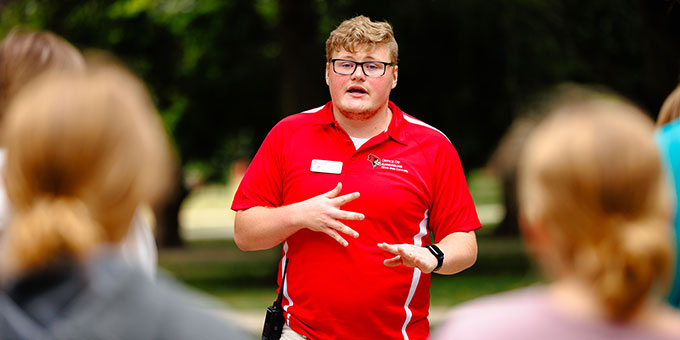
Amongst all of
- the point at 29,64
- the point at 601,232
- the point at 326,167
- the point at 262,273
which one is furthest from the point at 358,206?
the point at 262,273

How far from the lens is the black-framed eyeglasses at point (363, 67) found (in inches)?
163

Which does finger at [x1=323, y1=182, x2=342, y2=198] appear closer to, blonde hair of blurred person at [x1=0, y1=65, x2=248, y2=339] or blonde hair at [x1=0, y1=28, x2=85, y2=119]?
blonde hair at [x1=0, y1=28, x2=85, y2=119]

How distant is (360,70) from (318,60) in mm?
11652

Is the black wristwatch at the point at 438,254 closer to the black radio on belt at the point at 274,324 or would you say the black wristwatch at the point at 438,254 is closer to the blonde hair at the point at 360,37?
the black radio on belt at the point at 274,324

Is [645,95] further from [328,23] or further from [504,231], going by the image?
[504,231]

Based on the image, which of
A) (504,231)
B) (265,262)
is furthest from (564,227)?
(504,231)

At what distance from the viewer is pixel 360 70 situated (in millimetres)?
4133

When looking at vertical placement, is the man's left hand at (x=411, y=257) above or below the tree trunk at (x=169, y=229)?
above

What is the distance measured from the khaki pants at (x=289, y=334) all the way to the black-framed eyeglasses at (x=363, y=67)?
1214 millimetres

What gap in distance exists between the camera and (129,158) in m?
1.84

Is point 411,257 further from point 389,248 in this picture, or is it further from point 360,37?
point 360,37

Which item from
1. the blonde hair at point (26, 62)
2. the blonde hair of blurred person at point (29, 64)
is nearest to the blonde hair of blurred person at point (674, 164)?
the blonde hair of blurred person at point (29, 64)

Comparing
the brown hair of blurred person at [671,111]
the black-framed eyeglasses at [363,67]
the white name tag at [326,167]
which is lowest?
the white name tag at [326,167]

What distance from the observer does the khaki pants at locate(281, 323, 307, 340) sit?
3977 mm
